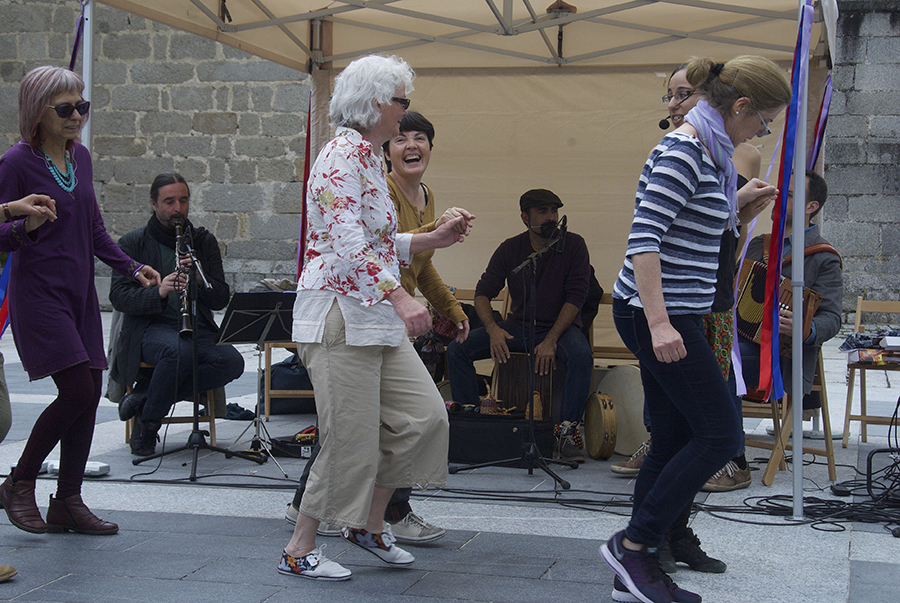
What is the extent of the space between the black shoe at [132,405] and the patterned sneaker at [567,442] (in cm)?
230

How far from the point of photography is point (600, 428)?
4953 millimetres

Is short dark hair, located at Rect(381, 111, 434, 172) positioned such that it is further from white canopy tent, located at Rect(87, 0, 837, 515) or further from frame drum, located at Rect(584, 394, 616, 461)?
frame drum, located at Rect(584, 394, 616, 461)

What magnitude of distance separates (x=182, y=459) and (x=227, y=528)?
4.92 feet

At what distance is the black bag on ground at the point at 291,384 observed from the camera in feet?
20.7

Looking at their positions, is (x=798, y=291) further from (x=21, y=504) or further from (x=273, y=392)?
(x=273, y=392)

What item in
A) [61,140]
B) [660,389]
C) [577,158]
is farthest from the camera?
[577,158]

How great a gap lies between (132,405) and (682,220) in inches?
137

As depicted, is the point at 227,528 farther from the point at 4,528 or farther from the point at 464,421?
the point at 464,421

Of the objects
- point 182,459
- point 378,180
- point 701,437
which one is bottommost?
point 182,459

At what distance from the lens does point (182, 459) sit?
4.82 m

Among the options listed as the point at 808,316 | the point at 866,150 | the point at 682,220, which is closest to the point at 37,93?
the point at 682,220

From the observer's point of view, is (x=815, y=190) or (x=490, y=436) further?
(x=490, y=436)

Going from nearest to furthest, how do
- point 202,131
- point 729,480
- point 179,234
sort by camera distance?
point 729,480, point 179,234, point 202,131

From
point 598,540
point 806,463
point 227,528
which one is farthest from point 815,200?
point 227,528
